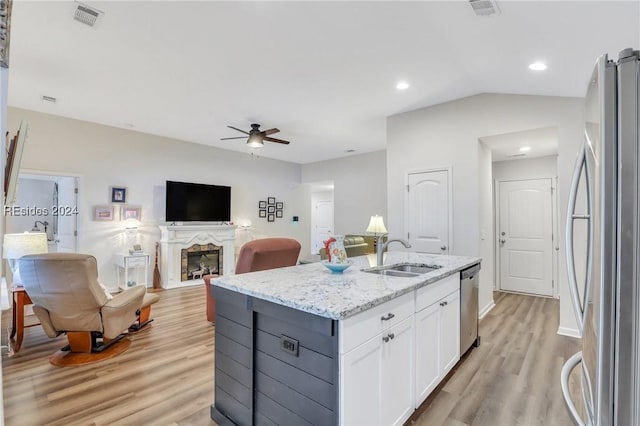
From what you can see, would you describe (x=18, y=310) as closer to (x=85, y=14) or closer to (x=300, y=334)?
(x=85, y=14)

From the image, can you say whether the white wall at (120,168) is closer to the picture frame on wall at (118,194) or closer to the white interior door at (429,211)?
the picture frame on wall at (118,194)

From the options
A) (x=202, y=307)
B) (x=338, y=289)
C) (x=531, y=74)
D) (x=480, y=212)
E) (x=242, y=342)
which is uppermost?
(x=531, y=74)

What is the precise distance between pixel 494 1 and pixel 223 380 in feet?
10.4

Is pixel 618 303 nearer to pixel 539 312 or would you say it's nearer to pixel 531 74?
pixel 531 74

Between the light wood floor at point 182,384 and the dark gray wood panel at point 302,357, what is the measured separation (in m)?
0.81

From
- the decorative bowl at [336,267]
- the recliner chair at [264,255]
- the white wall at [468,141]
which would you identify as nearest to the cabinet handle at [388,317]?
the decorative bowl at [336,267]

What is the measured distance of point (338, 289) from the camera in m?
1.84

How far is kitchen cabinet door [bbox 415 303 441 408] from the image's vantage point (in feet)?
6.85

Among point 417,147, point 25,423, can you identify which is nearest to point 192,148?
point 417,147

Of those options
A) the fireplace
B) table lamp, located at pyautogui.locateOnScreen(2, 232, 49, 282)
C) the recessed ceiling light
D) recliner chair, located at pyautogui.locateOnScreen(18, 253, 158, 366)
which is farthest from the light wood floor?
the recessed ceiling light

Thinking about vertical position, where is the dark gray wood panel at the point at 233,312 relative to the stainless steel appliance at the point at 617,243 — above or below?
below

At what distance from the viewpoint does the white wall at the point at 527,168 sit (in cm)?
546

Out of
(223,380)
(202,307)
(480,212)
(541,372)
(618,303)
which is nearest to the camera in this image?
(618,303)

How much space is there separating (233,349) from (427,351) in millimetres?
1308
